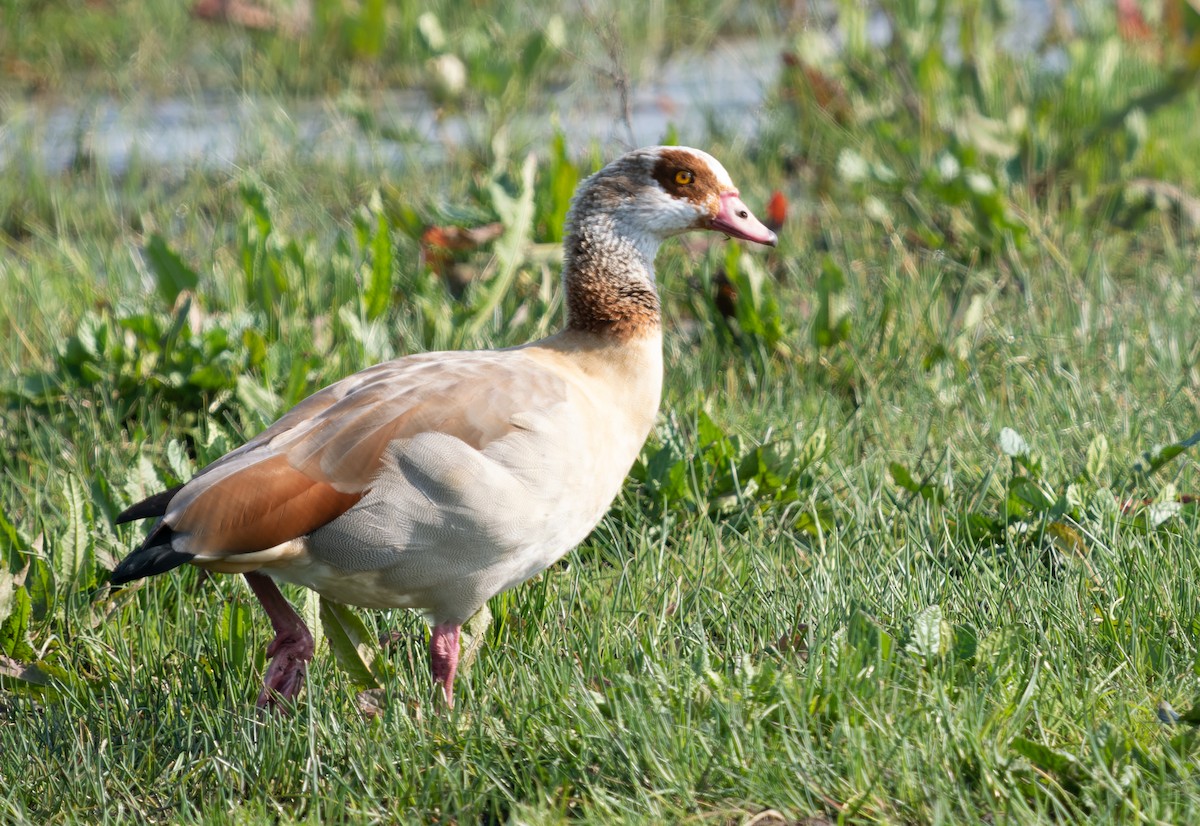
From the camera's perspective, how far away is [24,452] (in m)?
4.40

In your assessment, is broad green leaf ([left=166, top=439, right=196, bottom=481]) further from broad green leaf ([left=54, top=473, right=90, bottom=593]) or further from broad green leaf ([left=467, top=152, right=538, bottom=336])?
broad green leaf ([left=467, top=152, right=538, bottom=336])

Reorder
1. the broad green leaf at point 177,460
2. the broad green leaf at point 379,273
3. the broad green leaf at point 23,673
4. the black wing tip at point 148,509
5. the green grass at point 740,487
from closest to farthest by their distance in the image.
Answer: the green grass at point 740,487
the black wing tip at point 148,509
the broad green leaf at point 23,673
the broad green leaf at point 177,460
the broad green leaf at point 379,273

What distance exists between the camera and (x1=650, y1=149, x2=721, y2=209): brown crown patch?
3566mm

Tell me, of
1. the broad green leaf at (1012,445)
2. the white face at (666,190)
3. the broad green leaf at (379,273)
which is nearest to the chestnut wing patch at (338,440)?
the white face at (666,190)

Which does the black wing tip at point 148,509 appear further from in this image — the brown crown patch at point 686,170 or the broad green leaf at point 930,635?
the broad green leaf at point 930,635

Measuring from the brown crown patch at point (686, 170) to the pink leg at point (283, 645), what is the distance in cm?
137

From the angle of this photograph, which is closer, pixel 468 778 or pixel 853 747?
pixel 853 747

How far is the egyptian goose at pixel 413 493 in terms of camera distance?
9.84ft

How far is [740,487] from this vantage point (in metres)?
3.87

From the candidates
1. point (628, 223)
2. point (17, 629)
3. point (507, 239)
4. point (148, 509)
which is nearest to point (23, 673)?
point (17, 629)

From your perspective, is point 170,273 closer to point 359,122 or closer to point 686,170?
point 359,122

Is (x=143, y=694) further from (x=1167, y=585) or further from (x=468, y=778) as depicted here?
(x=1167, y=585)

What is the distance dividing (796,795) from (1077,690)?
2.24ft

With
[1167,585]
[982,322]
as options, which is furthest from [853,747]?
[982,322]
